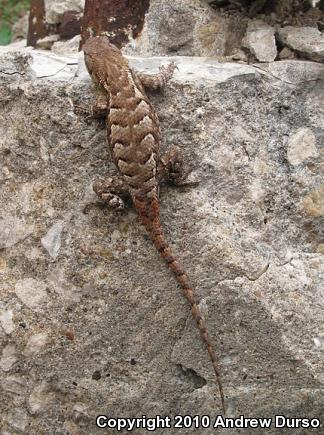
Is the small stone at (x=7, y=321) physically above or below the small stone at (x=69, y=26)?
below

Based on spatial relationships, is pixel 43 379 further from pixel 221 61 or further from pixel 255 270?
pixel 221 61

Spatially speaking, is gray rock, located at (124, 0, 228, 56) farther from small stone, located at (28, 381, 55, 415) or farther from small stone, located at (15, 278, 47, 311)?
small stone, located at (28, 381, 55, 415)

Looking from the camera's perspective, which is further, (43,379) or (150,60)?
(150,60)

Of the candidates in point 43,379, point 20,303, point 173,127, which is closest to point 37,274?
point 20,303

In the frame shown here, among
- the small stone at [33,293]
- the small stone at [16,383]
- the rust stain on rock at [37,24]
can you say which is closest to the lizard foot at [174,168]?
the small stone at [33,293]

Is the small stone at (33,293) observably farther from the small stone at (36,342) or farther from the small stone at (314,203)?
the small stone at (314,203)

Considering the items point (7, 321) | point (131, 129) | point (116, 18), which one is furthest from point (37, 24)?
point (7, 321)
